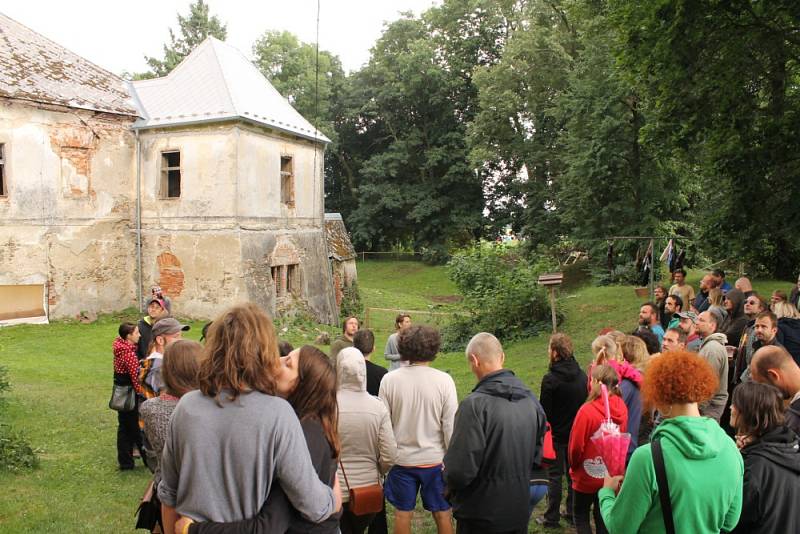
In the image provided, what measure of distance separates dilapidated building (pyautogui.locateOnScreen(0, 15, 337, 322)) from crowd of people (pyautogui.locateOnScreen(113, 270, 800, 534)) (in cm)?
1351

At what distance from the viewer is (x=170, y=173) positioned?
20.3 metres

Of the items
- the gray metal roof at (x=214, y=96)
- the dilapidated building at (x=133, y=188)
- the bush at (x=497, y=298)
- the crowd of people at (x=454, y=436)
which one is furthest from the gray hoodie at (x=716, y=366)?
the gray metal roof at (x=214, y=96)

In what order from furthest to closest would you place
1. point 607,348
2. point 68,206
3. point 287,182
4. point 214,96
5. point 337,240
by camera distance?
point 337,240
point 287,182
point 214,96
point 68,206
point 607,348

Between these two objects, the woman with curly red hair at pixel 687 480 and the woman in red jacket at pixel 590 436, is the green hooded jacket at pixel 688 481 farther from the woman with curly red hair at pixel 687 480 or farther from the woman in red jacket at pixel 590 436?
the woman in red jacket at pixel 590 436

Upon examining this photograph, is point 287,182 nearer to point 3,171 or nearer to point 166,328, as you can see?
point 3,171

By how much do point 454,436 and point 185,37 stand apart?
1726 inches

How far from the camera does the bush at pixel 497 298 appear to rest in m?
16.9

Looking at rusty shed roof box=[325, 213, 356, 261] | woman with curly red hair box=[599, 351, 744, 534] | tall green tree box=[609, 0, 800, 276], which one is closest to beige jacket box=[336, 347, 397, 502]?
woman with curly red hair box=[599, 351, 744, 534]

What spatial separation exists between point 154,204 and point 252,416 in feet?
60.3

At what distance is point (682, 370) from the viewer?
2.90m

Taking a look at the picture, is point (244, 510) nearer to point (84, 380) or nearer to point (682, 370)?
point (682, 370)

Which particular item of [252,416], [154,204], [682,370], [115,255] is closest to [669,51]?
[682,370]

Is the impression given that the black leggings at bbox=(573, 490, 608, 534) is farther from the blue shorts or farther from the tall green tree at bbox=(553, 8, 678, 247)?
the tall green tree at bbox=(553, 8, 678, 247)

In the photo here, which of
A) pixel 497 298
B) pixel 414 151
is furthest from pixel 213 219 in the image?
pixel 414 151
